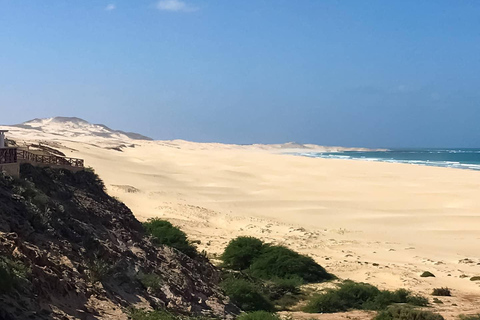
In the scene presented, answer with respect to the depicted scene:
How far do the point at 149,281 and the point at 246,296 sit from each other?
3.46 metres

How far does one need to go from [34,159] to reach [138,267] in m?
4.95

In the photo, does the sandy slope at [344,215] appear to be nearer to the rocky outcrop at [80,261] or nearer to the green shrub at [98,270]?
the rocky outcrop at [80,261]

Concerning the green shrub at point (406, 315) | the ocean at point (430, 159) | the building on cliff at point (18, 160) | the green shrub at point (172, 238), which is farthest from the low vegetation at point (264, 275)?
the ocean at point (430, 159)

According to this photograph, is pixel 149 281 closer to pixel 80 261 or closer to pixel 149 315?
pixel 80 261

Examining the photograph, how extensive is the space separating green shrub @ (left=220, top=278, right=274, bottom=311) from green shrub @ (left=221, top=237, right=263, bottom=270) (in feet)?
14.6

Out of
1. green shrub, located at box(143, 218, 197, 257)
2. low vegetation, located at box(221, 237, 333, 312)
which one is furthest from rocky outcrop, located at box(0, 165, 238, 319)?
green shrub, located at box(143, 218, 197, 257)

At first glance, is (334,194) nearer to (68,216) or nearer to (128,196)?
(128,196)

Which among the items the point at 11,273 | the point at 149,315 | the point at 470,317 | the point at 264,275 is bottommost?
the point at 264,275

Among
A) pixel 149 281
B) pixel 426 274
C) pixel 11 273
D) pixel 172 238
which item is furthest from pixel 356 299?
pixel 11 273

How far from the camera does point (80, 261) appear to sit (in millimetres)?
10133

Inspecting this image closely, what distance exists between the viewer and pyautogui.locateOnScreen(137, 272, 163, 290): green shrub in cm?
1086

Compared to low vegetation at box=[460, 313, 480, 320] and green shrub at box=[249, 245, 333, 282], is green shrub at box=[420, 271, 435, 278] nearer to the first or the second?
green shrub at box=[249, 245, 333, 282]

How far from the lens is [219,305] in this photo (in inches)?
488

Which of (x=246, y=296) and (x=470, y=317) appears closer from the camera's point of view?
(x=470, y=317)
